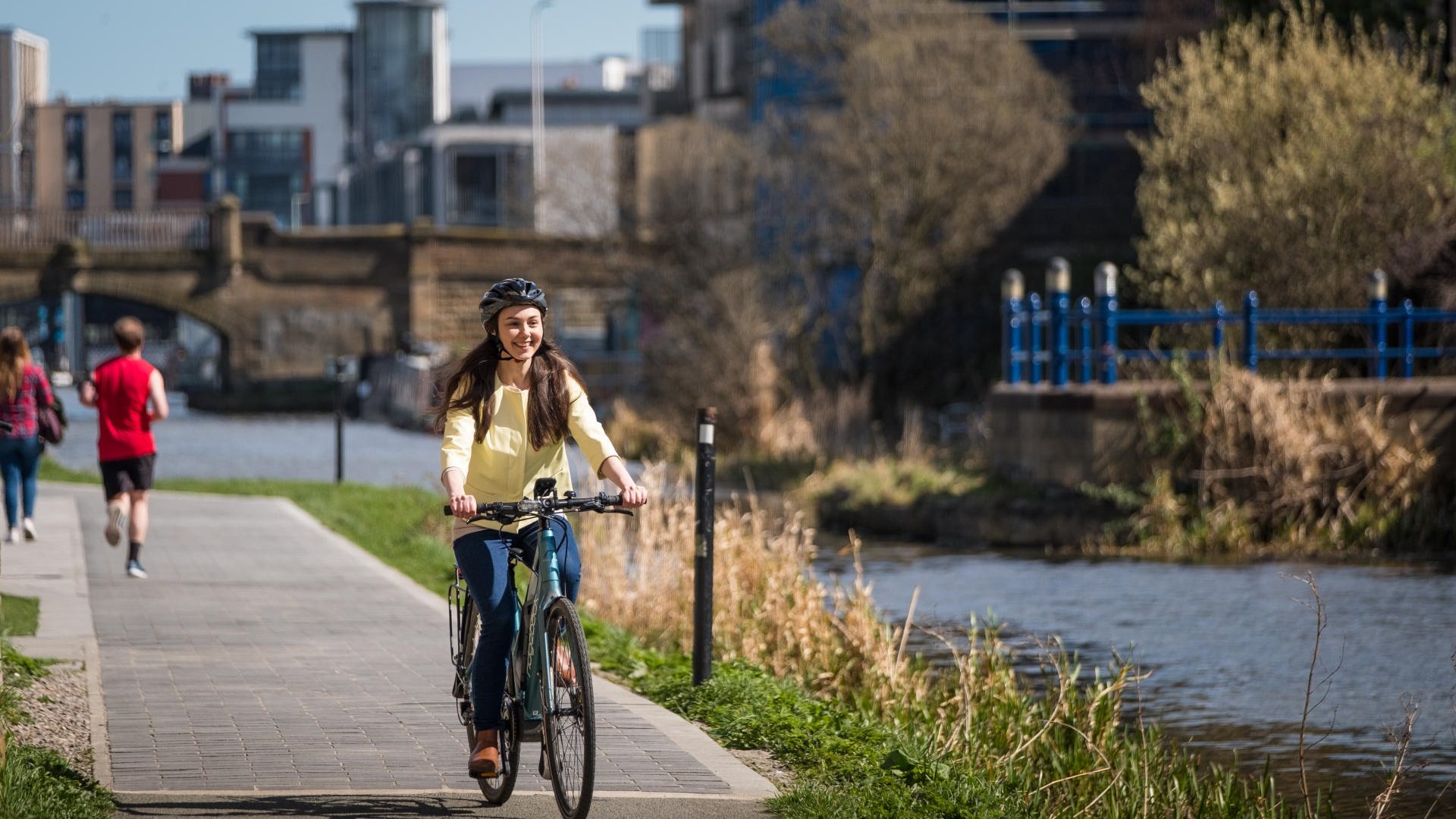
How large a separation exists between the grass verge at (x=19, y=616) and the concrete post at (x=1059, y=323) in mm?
13380

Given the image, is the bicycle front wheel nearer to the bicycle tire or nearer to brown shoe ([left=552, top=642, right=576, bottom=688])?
brown shoe ([left=552, top=642, right=576, bottom=688])

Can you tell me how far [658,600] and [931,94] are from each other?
24933 millimetres

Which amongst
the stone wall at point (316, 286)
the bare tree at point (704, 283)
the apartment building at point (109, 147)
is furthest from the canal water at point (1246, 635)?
the apartment building at point (109, 147)

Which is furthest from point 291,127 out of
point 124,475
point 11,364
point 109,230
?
point 124,475

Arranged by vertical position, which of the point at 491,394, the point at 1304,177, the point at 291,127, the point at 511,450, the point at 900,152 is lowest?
the point at 511,450

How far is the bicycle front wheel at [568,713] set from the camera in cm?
610

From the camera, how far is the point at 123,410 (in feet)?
→ 43.3

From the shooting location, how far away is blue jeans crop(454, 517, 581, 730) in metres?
6.51

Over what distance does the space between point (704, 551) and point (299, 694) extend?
72.1 inches

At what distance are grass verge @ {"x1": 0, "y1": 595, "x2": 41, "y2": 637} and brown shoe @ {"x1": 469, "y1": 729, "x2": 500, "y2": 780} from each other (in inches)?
150

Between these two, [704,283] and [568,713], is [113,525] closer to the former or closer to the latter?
[568,713]

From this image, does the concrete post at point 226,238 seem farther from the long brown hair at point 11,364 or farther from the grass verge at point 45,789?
the grass verge at point 45,789

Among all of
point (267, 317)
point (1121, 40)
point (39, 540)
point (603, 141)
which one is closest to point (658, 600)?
point (39, 540)

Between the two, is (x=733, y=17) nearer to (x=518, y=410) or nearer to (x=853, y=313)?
(x=853, y=313)
